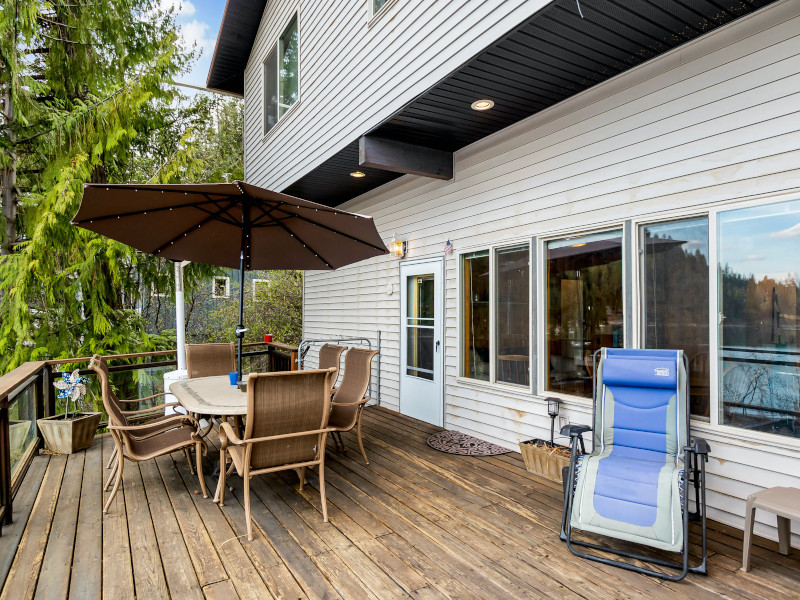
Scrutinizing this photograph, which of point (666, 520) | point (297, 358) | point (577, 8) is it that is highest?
point (577, 8)

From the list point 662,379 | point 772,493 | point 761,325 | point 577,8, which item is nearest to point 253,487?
point 662,379

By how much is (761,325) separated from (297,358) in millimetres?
4614

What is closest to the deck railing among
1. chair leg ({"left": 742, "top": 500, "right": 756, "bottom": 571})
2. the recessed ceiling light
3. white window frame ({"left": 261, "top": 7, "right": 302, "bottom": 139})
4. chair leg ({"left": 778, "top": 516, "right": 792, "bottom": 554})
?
white window frame ({"left": 261, "top": 7, "right": 302, "bottom": 139})

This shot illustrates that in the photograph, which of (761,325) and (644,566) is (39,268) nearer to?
(644,566)

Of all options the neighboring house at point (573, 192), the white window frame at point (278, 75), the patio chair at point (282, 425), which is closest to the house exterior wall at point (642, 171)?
the neighboring house at point (573, 192)

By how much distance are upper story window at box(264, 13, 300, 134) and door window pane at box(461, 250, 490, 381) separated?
3.70 meters

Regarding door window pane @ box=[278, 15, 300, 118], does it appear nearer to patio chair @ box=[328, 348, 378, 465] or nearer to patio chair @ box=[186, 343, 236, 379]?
patio chair @ box=[186, 343, 236, 379]

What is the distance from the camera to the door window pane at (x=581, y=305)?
3578mm

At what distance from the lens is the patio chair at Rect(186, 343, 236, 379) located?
4949 millimetres

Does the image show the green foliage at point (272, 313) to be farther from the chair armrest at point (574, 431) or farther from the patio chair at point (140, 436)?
the chair armrest at point (574, 431)

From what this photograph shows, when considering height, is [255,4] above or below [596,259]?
above

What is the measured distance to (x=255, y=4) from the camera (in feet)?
26.5

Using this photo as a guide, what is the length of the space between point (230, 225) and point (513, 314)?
9.05 feet

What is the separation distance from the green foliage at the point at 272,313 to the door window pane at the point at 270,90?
4.31 metres
